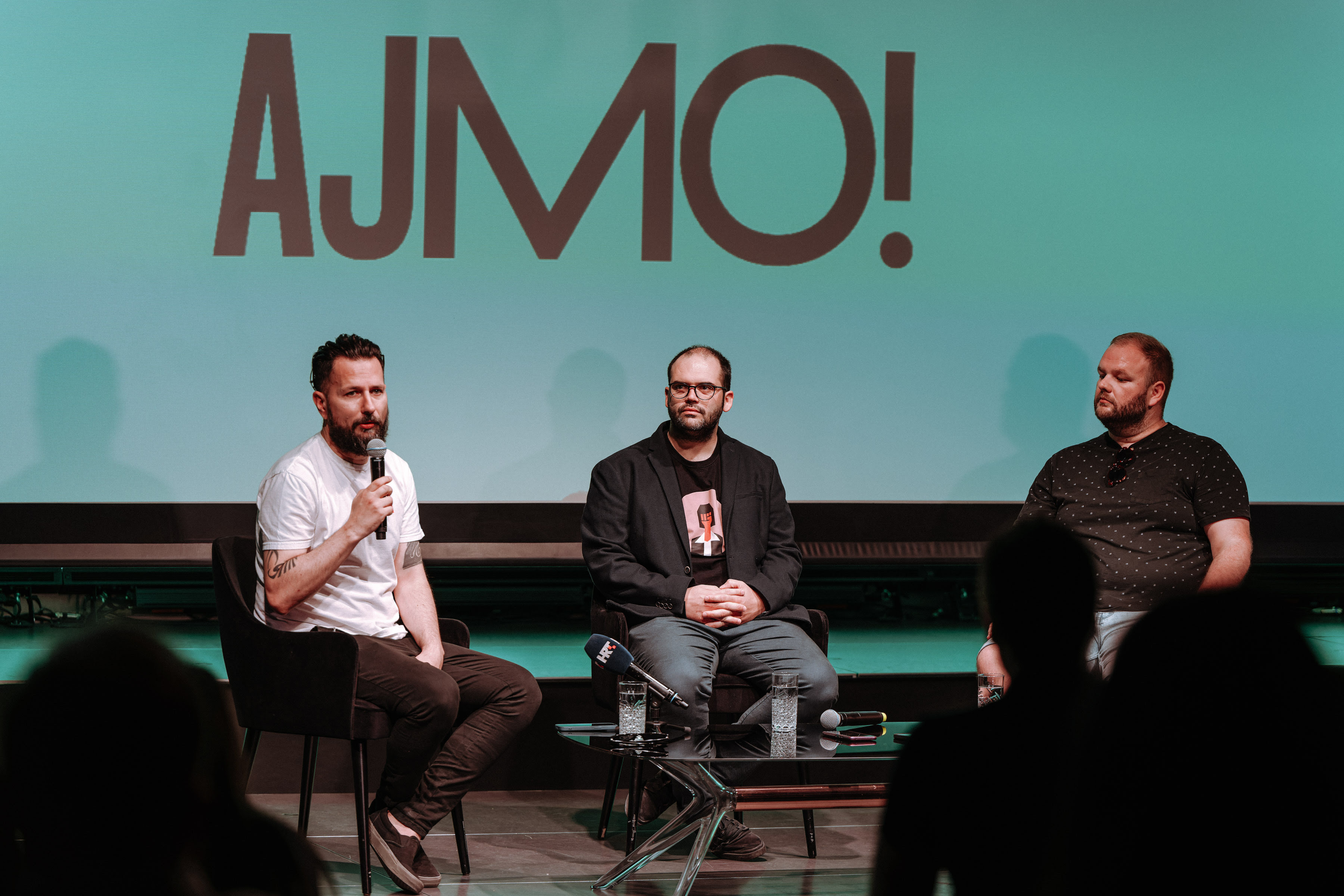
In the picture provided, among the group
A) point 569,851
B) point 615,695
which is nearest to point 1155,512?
point 615,695

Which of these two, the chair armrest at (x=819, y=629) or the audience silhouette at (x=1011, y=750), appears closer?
the audience silhouette at (x=1011, y=750)

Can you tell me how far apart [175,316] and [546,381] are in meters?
1.26

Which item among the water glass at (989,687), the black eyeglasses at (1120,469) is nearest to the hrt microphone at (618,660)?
the water glass at (989,687)

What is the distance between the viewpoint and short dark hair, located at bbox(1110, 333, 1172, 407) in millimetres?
3281

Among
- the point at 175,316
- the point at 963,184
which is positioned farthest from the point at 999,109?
the point at 175,316

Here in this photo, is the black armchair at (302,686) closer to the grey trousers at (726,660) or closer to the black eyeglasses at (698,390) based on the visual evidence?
the grey trousers at (726,660)

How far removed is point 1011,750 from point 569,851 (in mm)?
2320

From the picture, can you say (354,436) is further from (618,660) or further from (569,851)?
(569,851)

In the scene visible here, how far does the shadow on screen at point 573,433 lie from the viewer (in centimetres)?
434

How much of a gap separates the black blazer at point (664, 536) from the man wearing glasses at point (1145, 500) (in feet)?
2.09

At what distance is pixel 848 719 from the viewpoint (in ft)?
9.28

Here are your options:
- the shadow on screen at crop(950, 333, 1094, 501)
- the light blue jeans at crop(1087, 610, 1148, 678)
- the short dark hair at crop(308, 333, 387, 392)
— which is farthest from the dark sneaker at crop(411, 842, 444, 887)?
the shadow on screen at crop(950, 333, 1094, 501)

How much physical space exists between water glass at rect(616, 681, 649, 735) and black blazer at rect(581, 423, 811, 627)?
53 cm

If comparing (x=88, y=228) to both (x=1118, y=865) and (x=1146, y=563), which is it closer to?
(x=1146, y=563)
